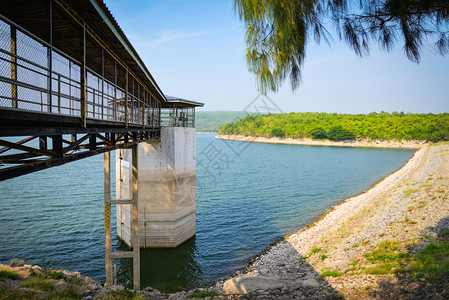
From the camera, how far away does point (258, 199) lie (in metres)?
26.7

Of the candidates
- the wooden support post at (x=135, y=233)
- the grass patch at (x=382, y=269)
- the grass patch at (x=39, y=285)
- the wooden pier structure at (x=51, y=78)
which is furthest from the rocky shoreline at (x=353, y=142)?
the grass patch at (x=39, y=285)

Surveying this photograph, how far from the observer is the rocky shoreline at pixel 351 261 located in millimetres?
7758

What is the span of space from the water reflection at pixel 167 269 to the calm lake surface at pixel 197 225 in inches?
1.8

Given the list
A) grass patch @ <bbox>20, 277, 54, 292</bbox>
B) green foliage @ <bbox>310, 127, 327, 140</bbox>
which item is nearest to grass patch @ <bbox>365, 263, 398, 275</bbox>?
grass patch @ <bbox>20, 277, 54, 292</bbox>

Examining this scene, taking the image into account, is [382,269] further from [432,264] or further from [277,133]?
[277,133]

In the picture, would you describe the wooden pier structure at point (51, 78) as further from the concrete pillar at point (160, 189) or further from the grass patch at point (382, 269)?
the grass patch at point (382, 269)

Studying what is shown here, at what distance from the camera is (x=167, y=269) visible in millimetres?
13609

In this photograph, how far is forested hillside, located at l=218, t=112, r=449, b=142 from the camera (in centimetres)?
10600

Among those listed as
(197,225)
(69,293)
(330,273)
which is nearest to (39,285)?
(69,293)

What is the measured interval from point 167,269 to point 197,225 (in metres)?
5.39

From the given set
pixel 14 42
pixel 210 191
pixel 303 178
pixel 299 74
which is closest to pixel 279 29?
pixel 299 74

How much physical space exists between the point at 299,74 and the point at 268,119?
141 metres

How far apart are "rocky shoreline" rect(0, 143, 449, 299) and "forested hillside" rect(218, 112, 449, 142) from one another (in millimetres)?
104916

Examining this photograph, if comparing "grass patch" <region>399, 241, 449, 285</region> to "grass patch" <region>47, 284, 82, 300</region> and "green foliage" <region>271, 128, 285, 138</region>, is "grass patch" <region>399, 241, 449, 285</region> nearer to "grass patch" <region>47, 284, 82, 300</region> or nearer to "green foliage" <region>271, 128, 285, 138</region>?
"grass patch" <region>47, 284, 82, 300</region>
